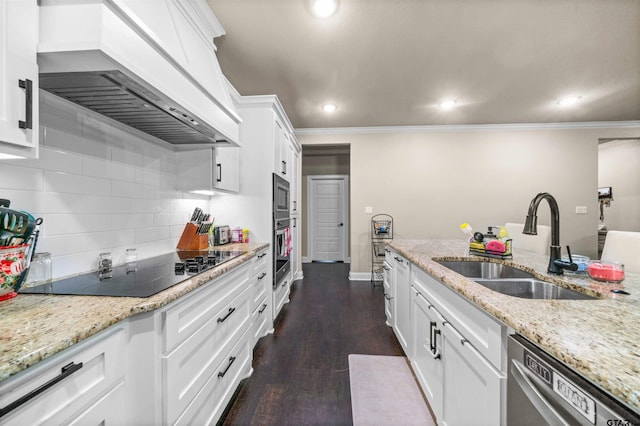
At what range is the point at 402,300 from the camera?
204 centimetres

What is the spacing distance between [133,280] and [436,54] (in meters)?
2.83

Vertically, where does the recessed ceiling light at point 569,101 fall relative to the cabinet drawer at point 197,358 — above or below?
above

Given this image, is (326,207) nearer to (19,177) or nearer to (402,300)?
(402,300)

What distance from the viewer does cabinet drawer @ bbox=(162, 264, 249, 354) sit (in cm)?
97

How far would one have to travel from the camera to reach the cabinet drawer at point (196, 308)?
97 cm

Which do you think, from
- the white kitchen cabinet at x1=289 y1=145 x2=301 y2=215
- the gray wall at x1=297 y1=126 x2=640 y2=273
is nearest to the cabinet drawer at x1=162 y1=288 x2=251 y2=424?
the white kitchen cabinet at x1=289 y1=145 x2=301 y2=215

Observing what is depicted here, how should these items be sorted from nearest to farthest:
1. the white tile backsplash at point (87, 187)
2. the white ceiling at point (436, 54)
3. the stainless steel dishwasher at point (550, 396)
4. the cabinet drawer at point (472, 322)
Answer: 1. the stainless steel dishwasher at point (550, 396)
2. the cabinet drawer at point (472, 322)
3. the white tile backsplash at point (87, 187)
4. the white ceiling at point (436, 54)

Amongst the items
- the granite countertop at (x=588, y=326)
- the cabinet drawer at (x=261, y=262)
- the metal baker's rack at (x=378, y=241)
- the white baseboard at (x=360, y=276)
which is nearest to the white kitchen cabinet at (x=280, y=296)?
the cabinet drawer at (x=261, y=262)

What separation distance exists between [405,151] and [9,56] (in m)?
4.35

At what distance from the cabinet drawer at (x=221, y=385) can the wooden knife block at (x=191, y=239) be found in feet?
2.63

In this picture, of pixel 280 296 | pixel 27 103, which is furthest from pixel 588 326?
pixel 280 296

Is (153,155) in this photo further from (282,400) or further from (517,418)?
(517,418)

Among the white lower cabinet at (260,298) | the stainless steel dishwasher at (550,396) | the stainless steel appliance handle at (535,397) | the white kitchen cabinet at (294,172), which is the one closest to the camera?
the stainless steel dishwasher at (550,396)

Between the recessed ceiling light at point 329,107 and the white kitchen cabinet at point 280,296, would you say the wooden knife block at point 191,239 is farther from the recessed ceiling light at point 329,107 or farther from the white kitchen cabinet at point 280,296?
the recessed ceiling light at point 329,107
